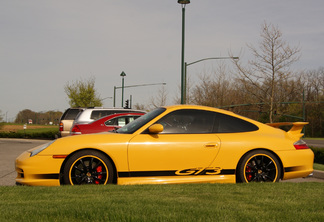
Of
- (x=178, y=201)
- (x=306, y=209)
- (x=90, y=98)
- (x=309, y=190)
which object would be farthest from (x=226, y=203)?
(x=90, y=98)

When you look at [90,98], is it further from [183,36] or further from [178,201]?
[178,201]

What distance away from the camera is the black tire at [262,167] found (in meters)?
6.49

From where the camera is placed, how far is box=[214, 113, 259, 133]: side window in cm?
671

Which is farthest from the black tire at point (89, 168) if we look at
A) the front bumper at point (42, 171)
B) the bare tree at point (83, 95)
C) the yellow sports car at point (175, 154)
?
the bare tree at point (83, 95)

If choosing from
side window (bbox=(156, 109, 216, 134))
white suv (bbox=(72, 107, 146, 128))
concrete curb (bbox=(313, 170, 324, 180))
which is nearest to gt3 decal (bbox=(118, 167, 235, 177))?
side window (bbox=(156, 109, 216, 134))

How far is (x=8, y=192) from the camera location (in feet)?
17.6

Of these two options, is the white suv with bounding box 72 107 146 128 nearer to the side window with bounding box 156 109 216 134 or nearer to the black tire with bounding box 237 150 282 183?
the side window with bounding box 156 109 216 134

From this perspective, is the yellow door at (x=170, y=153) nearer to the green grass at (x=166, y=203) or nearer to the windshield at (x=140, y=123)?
the windshield at (x=140, y=123)

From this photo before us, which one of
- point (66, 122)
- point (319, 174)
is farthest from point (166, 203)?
point (66, 122)

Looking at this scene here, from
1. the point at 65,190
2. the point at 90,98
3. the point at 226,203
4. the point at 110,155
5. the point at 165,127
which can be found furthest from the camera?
the point at 90,98

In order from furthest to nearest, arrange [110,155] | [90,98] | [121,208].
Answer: [90,98] → [110,155] → [121,208]

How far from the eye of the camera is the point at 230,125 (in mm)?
6762

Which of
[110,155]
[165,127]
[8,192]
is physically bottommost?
[8,192]

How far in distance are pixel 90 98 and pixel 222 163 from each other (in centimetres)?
4698
